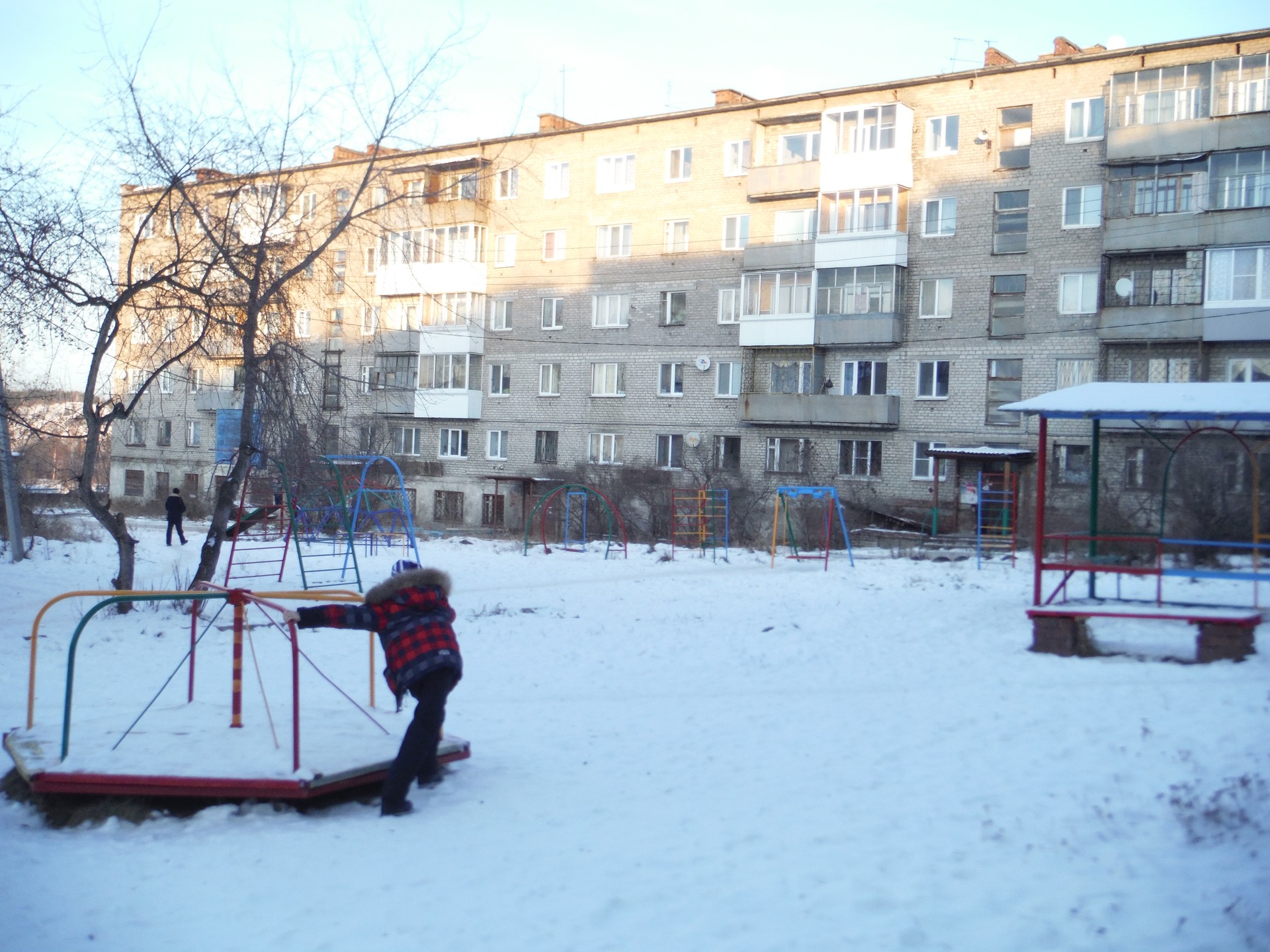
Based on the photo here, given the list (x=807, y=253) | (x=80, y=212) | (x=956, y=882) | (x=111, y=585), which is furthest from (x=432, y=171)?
(x=807, y=253)

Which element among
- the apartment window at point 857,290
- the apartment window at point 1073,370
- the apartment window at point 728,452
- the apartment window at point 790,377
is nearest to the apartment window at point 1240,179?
the apartment window at point 1073,370

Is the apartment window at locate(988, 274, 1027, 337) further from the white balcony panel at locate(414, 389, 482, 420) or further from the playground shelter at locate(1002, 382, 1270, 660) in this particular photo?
the playground shelter at locate(1002, 382, 1270, 660)

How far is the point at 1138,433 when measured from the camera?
2891 cm

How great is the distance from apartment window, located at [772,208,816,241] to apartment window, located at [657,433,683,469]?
712 cm

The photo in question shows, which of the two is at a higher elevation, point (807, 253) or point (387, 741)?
point (807, 253)

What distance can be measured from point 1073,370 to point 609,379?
583 inches

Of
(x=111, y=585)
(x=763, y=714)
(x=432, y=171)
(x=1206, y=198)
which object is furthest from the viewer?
(x=1206, y=198)

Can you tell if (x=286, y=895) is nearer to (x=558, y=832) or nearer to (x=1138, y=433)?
(x=558, y=832)

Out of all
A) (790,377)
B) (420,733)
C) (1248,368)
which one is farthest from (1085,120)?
(420,733)

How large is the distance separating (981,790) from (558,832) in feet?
7.65

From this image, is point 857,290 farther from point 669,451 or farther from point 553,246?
point 553,246

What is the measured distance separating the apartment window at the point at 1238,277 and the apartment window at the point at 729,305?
13.4m

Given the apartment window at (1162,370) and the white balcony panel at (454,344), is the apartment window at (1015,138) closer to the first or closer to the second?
the apartment window at (1162,370)

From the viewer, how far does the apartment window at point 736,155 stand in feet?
116
